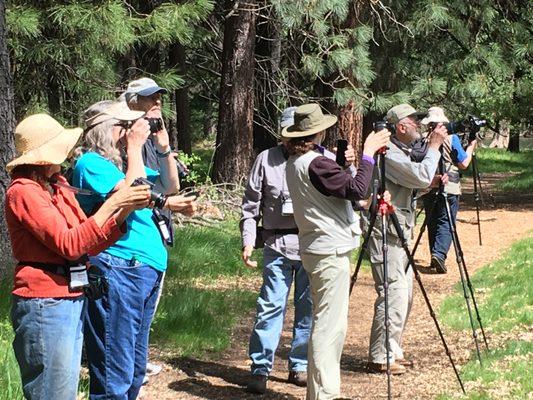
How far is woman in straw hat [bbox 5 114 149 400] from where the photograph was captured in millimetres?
3555

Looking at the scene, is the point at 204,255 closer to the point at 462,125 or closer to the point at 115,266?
the point at 462,125

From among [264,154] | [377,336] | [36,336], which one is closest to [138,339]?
[36,336]

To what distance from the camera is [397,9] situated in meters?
15.0

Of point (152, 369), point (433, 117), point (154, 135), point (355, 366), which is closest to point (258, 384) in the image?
point (152, 369)

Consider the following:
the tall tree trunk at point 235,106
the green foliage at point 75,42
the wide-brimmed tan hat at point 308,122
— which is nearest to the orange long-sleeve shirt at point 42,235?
the wide-brimmed tan hat at point 308,122

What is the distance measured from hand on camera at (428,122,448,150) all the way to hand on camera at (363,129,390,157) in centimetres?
82

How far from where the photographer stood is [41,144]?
3654 mm

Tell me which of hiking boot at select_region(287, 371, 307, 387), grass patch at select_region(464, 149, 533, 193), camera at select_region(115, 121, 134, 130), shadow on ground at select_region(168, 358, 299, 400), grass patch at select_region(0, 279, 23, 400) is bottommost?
grass patch at select_region(464, 149, 533, 193)

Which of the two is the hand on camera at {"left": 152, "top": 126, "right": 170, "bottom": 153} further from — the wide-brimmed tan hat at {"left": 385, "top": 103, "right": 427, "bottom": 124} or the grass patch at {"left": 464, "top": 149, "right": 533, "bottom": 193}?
the grass patch at {"left": 464, "top": 149, "right": 533, "bottom": 193}

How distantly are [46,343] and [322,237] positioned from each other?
6.52 feet

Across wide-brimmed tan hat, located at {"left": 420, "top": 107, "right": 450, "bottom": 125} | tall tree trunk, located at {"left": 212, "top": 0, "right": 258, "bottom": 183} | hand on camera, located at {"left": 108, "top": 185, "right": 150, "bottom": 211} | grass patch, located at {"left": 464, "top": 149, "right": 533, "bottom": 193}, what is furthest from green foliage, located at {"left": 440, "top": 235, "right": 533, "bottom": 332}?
grass patch, located at {"left": 464, "top": 149, "right": 533, "bottom": 193}

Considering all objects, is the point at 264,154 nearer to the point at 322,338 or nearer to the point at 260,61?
the point at 322,338

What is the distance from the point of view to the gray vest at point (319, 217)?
16.8 feet

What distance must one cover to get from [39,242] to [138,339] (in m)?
1.16
